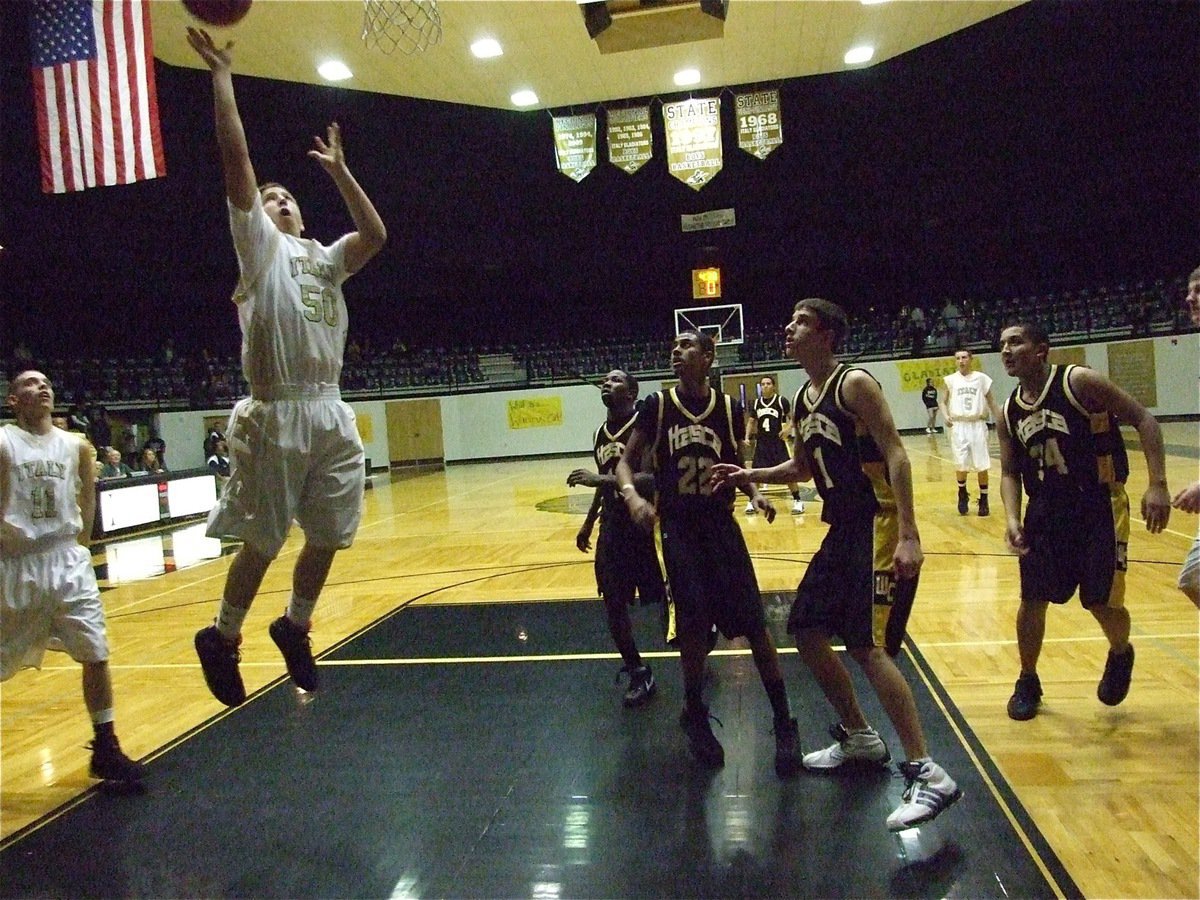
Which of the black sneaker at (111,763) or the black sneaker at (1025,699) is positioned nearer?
the black sneaker at (111,763)

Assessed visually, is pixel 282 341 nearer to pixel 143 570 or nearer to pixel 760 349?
pixel 143 570

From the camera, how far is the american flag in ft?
23.9

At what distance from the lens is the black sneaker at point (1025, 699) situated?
381 centimetres

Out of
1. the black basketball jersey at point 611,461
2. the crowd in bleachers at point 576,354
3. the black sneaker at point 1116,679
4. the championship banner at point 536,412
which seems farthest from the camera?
the championship banner at point 536,412

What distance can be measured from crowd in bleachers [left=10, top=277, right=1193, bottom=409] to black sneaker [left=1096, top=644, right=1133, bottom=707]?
731 inches

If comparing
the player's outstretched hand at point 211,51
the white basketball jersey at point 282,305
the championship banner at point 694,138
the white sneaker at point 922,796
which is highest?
the championship banner at point 694,138

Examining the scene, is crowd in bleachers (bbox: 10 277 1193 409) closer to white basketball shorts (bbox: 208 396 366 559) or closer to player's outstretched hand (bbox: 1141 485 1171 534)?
white basketball shorts (bbox: 208 396 366 559)

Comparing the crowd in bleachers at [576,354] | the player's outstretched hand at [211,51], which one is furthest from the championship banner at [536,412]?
the player's outstretched hand at [211,51]

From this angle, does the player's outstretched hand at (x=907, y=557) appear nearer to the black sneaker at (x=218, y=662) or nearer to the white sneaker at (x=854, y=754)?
the white sneaker at (x=854, y=754)

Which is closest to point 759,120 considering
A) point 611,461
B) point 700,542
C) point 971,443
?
point 971,443

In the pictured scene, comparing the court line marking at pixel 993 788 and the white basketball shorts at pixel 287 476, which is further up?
the white basketball shorts at pixel 287 476

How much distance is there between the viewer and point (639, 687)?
4.30 metres

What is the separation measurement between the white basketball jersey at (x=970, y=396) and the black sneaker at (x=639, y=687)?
6213 millimetres

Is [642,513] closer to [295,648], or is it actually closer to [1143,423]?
[295,648]
